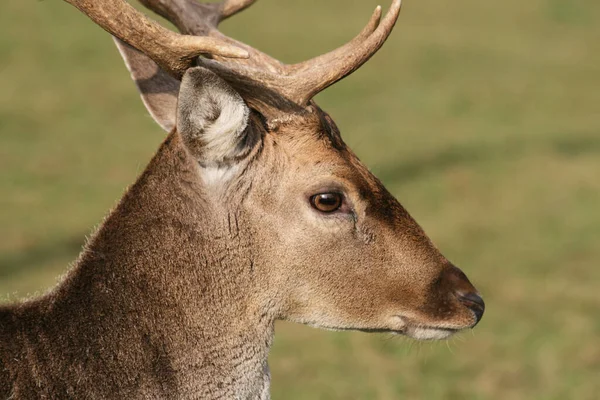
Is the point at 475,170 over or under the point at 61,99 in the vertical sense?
over

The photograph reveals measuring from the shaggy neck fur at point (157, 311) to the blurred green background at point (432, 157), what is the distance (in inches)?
44.1

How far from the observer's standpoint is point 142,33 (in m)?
3.92

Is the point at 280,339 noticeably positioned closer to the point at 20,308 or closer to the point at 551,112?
the point at 20,308

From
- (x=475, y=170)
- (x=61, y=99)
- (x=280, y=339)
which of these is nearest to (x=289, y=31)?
(x=61, y=99)

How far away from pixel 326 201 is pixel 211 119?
1.97ft

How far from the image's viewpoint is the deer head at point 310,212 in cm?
408

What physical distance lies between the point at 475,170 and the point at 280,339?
19.7 ft

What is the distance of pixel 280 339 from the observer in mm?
8617

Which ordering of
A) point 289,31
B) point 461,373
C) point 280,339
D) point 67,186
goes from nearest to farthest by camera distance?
point 461,373
point 280,339
point 67,186
point 289,31

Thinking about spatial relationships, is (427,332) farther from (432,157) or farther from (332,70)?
(432,157)

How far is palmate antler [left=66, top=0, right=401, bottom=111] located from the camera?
3.87 m

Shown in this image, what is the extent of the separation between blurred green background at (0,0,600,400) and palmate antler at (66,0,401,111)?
131cm

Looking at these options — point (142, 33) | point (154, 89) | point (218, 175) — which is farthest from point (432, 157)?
point (142, 33)

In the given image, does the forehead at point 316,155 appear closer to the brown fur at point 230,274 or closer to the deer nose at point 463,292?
the brown fur at point 230,274
